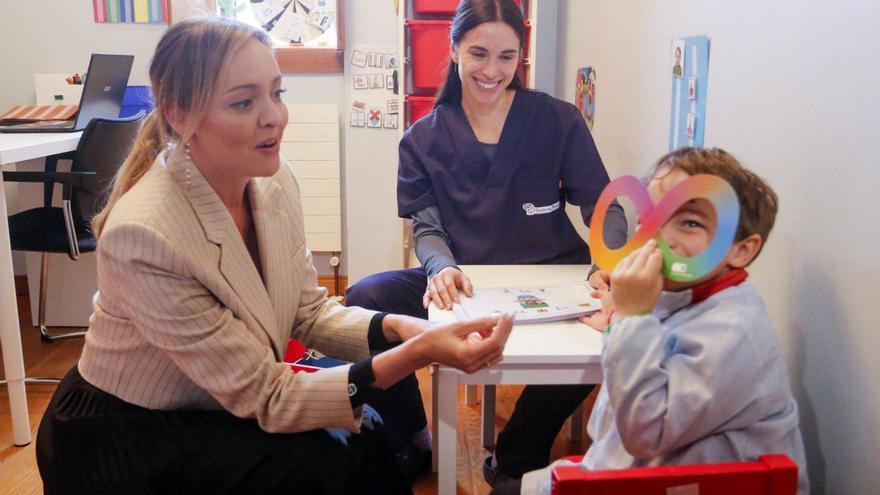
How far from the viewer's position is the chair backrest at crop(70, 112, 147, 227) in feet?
8.41

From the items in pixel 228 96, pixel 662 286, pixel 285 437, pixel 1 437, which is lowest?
pixel 1 437

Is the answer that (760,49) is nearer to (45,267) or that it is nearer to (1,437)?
(1,437)

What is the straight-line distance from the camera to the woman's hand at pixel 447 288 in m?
1.48

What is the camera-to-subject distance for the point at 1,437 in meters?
2.19

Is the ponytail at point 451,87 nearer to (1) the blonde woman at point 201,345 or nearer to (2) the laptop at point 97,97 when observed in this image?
(1) the blonde woman at point 201,345

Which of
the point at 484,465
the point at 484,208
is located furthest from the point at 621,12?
the point at 484,465

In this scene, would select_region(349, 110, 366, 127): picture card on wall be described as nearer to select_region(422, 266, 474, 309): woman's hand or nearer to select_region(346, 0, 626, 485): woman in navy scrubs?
select_region(346, 0, 626, 485): woman in navy scrubs

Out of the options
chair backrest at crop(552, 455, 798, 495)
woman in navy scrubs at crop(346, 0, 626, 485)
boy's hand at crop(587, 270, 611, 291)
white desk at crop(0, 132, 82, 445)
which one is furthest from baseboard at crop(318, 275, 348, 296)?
chair backrest at crop(552, 455, 798, 495)

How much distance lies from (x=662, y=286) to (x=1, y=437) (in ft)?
6.58

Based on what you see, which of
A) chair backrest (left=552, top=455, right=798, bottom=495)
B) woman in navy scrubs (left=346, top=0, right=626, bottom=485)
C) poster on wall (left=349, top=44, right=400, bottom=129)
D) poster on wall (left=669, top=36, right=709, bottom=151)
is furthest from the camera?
poster on wall (left=349, top=44, right=400, bottom=129)

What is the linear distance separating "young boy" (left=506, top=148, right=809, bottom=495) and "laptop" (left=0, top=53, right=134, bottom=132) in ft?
8.04

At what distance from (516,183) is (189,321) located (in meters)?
0.97

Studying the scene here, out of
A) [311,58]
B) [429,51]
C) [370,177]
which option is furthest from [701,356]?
[311,58]

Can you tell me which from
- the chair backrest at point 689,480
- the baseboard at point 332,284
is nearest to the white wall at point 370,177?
the baseboard at point 332,284
